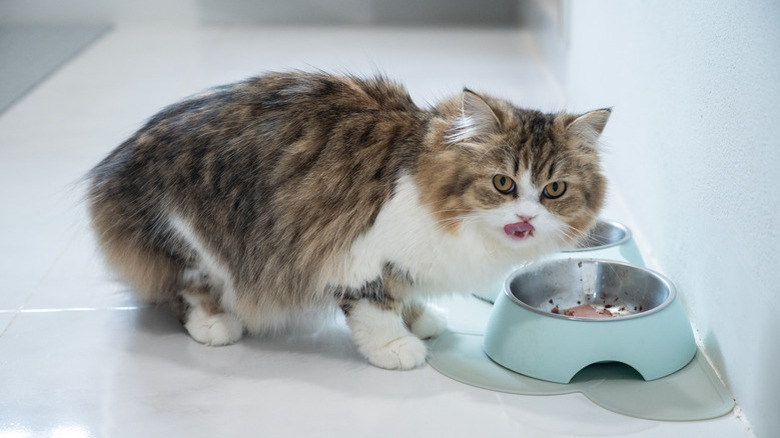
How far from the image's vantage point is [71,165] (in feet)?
10.8

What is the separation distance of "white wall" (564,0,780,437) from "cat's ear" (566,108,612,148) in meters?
0.27

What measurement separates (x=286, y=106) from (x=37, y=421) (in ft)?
2.69

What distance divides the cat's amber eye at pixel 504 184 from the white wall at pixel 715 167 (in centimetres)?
45

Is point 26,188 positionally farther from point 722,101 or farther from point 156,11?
point 156,11

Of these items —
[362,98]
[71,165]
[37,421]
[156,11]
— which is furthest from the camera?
[156,11]

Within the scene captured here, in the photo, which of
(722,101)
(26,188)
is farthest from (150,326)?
(722,101)

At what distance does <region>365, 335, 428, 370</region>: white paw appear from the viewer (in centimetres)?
195

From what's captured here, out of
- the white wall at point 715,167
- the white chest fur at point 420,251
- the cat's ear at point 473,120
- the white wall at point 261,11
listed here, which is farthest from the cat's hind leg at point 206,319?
the white wall at point 261,11

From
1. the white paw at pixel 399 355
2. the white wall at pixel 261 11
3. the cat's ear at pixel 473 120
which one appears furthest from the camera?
the white wall at pixel 261 11

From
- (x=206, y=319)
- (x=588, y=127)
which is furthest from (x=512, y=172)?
(x=206, y=319)

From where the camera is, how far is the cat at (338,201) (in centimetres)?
177

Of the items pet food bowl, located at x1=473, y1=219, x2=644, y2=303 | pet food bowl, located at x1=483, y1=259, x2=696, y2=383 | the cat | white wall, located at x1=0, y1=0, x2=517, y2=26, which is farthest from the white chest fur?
white wall, located at x1=0, y1=0, x2=517, y2=26

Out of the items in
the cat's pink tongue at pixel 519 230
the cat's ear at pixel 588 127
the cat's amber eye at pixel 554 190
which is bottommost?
the cat's pink tongue at pixel 519 230

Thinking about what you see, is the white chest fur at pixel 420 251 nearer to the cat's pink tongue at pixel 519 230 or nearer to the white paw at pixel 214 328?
the cat's pink tongue at pixel 519 230
